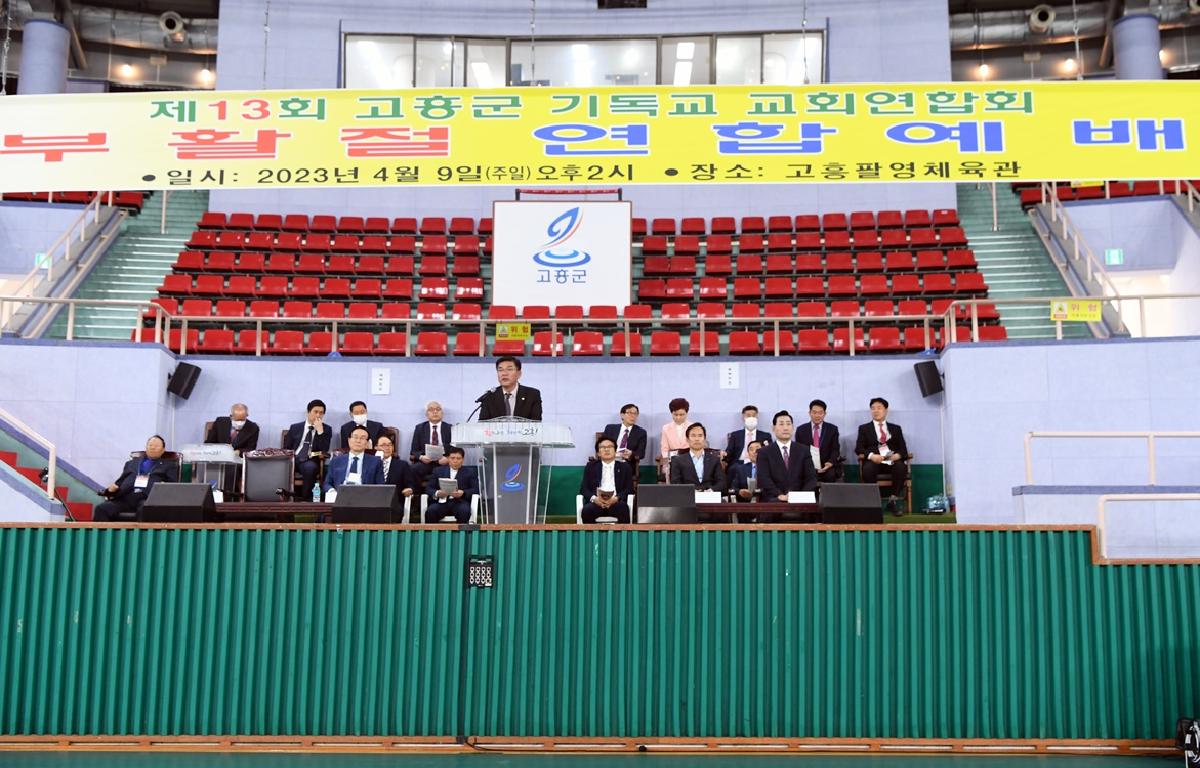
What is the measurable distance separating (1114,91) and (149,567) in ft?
25.9

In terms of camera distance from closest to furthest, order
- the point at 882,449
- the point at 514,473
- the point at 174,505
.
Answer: the point at 174,505 < the point at 514,473 < the point at 882,449

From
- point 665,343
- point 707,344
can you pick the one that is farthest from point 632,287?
point 665,343

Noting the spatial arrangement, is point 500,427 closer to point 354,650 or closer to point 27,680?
point 354,650

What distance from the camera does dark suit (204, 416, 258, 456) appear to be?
11266 mm

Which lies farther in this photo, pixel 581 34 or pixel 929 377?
pixel 581 34

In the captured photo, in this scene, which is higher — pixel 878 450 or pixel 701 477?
pixel 878 450

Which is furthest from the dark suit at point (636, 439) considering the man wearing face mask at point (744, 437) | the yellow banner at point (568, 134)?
the yellow banner at point (568, 134)

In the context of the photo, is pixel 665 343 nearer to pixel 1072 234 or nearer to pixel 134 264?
pixel 1072 234

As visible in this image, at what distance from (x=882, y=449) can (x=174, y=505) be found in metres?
7.12

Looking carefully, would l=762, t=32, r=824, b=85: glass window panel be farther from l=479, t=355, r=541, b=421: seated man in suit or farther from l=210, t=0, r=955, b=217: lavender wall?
l=479, t=355, r=541, b=421: seated man in suit

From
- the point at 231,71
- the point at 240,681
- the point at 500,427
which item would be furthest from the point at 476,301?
the point at 240,681

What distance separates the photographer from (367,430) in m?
11.4

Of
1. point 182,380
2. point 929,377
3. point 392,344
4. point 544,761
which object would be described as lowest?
point 544,761

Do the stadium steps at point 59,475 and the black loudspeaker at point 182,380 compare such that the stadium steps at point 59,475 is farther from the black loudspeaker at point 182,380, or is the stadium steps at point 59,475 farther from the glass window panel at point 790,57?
the glass window panel at point 790,57
